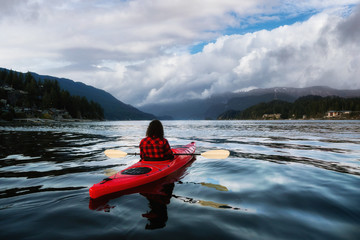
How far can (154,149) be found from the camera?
8.77 m

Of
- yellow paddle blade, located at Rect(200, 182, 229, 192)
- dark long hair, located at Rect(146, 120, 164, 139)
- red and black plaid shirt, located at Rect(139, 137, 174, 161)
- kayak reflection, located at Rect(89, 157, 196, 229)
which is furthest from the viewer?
red and black plaid shirt, located at Rect(139, 137, 174, 161)

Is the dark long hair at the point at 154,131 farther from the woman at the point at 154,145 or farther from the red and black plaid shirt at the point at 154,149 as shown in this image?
the red and black plaid shirt at the point at 154,149

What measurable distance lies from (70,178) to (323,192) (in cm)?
878

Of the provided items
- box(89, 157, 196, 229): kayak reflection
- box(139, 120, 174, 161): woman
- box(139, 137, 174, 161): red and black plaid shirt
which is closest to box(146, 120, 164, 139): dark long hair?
box(139, 120, 174, 161): woman

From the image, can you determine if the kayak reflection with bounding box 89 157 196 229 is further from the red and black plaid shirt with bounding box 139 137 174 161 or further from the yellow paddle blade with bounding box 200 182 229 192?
the yellow paddle blade with bounding box 200 182 229 192

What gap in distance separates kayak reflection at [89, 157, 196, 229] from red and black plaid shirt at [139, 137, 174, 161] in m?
1.01

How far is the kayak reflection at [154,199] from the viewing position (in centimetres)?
482

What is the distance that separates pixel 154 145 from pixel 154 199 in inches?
114

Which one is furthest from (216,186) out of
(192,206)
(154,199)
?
(154,199)

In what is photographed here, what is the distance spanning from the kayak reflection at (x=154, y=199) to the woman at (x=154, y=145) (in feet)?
3.43

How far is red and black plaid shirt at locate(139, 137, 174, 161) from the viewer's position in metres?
8.71

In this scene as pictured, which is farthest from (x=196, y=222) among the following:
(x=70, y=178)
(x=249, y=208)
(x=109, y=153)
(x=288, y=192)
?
(x=109, y=153)

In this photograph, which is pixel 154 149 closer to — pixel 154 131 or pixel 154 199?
pixel 154 131

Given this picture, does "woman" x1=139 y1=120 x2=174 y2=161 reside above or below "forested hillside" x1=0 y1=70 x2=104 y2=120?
below
